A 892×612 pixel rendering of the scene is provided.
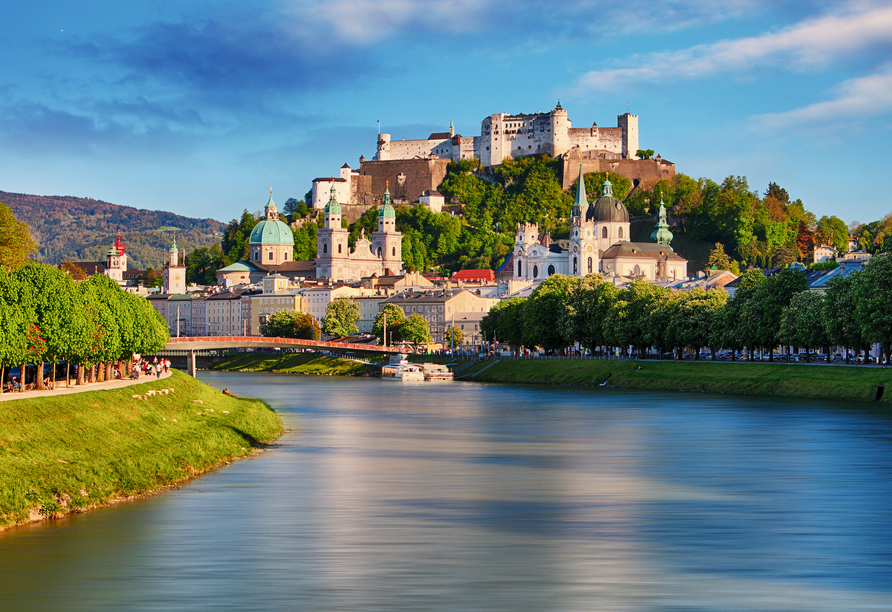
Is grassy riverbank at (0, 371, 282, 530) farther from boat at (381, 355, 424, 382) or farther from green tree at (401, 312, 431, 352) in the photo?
green tree at (401, 312, 431, 352)

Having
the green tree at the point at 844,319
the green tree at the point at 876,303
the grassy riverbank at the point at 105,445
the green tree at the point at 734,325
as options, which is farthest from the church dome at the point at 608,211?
the grassy riverbank at the point at 105,445

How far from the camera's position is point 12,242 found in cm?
6462

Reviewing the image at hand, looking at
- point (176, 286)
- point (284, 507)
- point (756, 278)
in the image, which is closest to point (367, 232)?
point (176, 286)

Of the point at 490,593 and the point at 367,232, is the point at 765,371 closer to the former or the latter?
the point at 490,593

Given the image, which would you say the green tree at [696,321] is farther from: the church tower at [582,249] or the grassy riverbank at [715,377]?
the church tower at [582,249]

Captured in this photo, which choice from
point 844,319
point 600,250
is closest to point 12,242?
point 844,319

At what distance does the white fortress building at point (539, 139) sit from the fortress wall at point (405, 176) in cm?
257

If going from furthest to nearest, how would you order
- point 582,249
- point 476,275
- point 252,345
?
1. point 476,275
2. point 582,249
3. point 252,345

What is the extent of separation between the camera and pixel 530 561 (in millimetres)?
20672

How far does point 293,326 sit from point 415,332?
2069 centimetres

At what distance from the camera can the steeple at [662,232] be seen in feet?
504

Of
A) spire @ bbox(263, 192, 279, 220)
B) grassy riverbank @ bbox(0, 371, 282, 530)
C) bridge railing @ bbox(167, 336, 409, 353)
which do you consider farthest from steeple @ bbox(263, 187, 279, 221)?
grassy riverbank @ bbox(0, 371, 282, 530)

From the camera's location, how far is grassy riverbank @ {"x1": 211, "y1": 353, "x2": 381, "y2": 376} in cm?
10688

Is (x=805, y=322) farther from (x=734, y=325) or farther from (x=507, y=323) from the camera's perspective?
(x=507, y=323)
